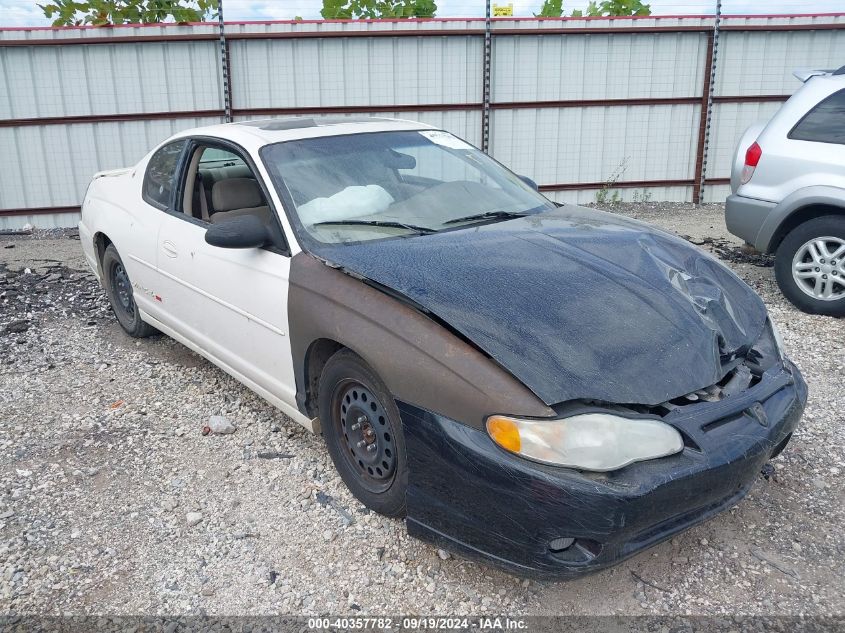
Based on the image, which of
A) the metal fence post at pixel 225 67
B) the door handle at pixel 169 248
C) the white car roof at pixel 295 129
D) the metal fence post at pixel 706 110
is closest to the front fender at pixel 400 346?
the white car roof at pixel 295 129

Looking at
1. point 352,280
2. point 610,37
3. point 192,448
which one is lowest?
point 192,448

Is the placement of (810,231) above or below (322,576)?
above

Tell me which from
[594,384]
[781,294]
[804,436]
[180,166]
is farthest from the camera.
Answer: [781,294]

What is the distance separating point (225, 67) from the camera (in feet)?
33.3

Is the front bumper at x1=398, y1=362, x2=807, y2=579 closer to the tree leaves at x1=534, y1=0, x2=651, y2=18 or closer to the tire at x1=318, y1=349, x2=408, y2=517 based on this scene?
the tire at x1=318, y1=349, x2=408, y2=517

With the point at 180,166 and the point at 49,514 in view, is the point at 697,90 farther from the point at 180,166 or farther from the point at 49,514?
the point at 49,514

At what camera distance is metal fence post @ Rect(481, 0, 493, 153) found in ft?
34.2

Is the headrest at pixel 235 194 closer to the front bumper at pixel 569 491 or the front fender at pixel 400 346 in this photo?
the front fender at pixel 400 346

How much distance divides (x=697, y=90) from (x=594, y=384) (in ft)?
32.8

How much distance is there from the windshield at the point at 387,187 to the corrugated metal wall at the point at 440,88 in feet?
22.1

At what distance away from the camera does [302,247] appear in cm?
334

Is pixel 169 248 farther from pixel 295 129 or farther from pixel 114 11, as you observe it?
pixel 114 11

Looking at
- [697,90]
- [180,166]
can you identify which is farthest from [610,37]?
[180,166]

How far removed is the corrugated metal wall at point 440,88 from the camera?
10070 mm
